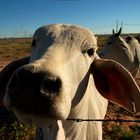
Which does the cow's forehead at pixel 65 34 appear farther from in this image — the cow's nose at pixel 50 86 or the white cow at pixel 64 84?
the cow's nose at pixel 50 86

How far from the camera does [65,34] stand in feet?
11.6

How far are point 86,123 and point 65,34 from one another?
1.25 m

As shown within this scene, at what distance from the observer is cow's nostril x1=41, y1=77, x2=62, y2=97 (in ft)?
8.79

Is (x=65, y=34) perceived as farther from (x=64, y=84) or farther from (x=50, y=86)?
(x=50, y=86)

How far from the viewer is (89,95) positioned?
4.24m

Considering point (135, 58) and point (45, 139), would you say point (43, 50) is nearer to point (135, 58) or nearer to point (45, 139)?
point (45, 139)

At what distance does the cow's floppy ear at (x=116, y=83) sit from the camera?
3680 millimetres

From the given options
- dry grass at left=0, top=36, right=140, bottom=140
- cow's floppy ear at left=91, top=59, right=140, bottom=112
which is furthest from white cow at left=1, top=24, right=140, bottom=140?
dry grass at left=0, top=36, right=140, bottom=140

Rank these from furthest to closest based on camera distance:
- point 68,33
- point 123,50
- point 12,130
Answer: point 123,50
point 12,130
point 68,33

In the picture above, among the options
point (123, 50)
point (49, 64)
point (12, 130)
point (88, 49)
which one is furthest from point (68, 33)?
point (123, 50)

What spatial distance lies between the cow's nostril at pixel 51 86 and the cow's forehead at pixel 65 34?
2.47 ft

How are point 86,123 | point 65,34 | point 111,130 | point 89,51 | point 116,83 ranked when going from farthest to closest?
1. point 111,130
2. point 86,123
3. point 116,83
4. point 89,51
5. point 65,34

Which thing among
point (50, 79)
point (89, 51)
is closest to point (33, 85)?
point (50, 79)

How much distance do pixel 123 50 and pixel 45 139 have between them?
7633mm
